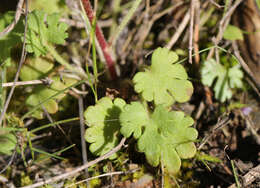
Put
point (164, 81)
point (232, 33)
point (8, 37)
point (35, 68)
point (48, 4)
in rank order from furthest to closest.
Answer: point (232, 33)
point (48, 4)
point (35, 68)
point (8, 37)
point (164, 81)

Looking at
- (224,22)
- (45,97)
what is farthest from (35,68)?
(224,22)

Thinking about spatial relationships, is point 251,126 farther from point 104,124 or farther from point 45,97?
point 45,97

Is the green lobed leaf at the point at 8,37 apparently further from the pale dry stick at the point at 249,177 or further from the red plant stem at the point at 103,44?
the pale dry stick at the point at 249,177

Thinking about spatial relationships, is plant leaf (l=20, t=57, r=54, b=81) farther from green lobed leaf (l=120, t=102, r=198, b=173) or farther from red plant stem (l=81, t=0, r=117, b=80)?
green lobed leaf (l=120, t=102, r=198, b=173)

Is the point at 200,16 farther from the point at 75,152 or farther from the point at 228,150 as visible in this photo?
the point at 75,152

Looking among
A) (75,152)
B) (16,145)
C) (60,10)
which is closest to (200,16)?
(60,10)

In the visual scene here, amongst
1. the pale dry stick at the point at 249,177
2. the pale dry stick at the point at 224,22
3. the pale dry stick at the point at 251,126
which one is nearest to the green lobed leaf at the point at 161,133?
the pale dry stick at the point at 249,177

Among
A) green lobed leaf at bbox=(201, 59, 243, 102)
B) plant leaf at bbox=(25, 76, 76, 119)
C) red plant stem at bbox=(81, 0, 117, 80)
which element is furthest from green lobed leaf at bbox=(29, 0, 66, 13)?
green lobed leaf at bbox=(201, 59, 243, 102)
